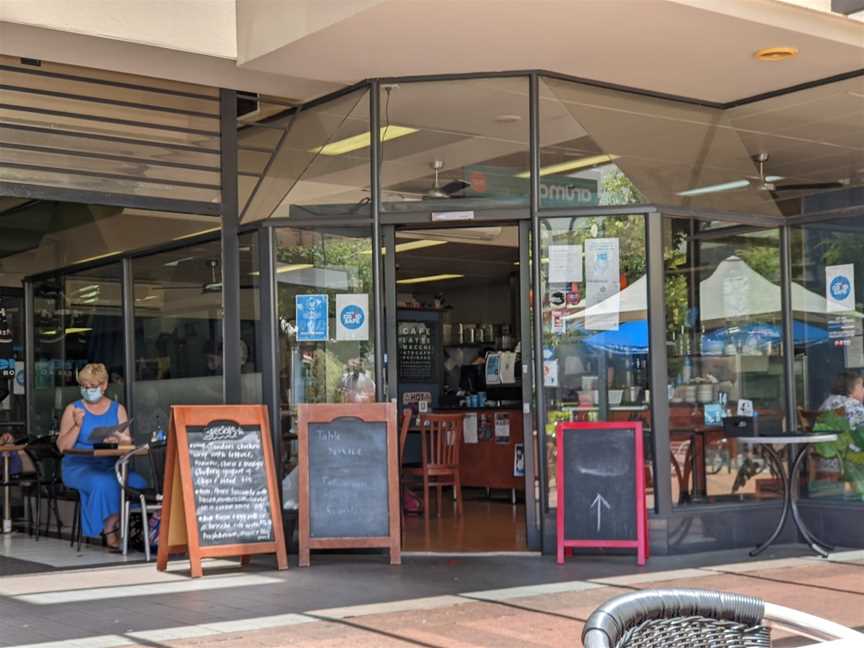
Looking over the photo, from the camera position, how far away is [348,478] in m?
7.37

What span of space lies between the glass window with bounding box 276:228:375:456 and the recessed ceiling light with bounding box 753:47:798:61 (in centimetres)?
273

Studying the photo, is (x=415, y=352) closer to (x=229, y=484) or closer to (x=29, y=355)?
(x=29, y=355)

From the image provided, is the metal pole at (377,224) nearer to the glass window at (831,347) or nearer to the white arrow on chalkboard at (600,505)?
the white arrow on chalkboard at (600,505)

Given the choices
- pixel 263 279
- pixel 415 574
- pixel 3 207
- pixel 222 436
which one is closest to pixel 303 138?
pixel 263 279

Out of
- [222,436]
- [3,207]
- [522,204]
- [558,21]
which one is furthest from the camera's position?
[3,207]

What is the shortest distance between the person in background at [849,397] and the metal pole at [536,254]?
209 centimetres

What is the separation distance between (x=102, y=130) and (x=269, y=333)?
172 centimetres

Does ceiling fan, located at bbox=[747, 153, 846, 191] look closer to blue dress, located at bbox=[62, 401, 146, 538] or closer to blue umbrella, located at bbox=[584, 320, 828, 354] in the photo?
blue umbrella, located at bbox=[584, 320, 828, 354]

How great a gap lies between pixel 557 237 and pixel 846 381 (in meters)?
2.27

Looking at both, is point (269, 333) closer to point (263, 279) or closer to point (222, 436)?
point (263, 279)

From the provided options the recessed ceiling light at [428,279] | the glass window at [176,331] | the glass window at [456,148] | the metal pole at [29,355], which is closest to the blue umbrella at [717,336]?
the glass window at [456,148]

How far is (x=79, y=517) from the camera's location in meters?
8.84

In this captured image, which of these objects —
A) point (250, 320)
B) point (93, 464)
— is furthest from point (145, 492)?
point (250, 320)

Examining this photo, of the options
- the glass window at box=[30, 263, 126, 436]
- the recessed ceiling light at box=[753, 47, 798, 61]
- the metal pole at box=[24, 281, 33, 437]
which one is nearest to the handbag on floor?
the glass window at box=[30, 263, 126, 436]
